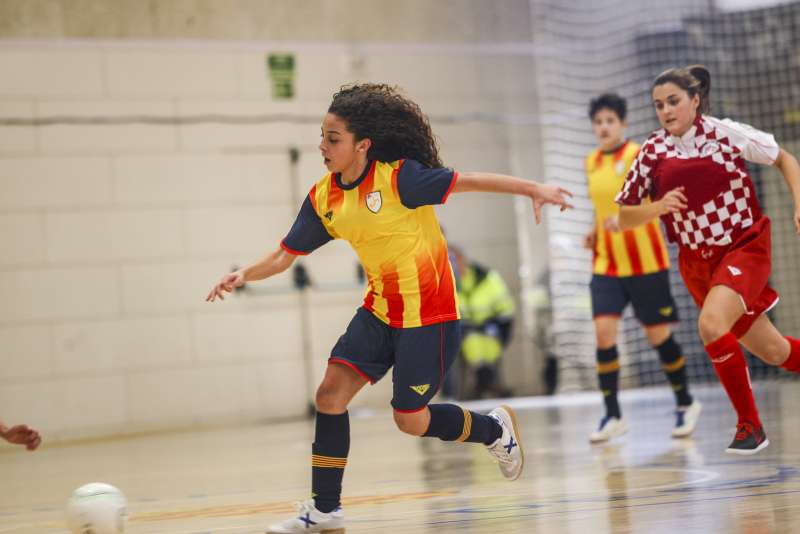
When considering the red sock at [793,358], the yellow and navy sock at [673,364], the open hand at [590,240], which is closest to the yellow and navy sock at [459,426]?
the red sock at [793,358]

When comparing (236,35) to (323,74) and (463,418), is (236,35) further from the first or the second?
(463,418)

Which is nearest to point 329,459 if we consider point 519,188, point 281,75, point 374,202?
point 374,202

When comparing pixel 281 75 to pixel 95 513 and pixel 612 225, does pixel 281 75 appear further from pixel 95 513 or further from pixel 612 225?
pixel 95 513

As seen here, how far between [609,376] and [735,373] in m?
1.76

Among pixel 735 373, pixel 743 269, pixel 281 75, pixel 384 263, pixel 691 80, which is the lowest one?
pixel 735 373

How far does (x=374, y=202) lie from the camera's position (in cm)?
384

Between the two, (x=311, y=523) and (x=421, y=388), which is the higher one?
(x=421, y=388)

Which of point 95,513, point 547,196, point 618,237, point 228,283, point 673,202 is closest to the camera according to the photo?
point 95,513

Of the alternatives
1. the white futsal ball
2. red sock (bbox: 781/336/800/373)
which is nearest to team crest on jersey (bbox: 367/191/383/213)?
the white futsal ball

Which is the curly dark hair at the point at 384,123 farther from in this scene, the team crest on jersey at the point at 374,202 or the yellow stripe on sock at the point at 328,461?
the yellow stripe on sock at the point at 328,461

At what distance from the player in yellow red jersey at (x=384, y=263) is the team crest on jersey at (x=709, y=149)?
1.41 metres

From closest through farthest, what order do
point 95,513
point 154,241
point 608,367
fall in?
point 95,513
point 608,367
point 154,241

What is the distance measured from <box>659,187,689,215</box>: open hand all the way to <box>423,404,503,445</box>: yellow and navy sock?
113 cm

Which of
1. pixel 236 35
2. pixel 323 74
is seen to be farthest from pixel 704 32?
pixel 236 35
